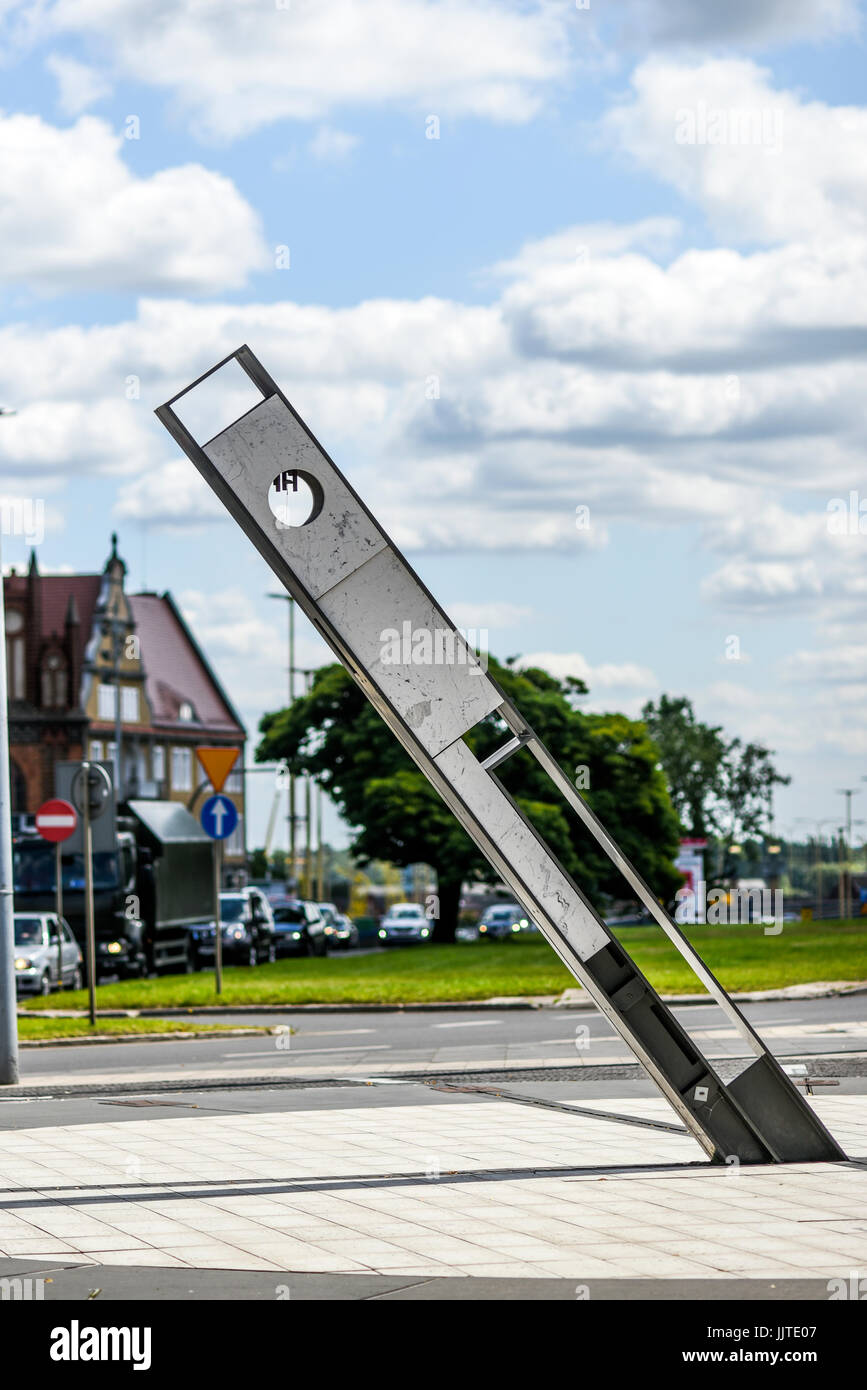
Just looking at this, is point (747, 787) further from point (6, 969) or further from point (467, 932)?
point (6, 969)

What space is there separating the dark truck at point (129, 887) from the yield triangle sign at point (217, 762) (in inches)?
410

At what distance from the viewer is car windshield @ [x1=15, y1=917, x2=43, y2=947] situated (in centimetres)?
3136

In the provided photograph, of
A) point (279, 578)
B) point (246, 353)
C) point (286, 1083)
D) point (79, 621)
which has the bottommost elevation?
point (286, 1083)

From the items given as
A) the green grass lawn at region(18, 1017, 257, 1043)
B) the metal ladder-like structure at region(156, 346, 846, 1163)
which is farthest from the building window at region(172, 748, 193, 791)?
the metal ladder-like structure at region(156, 346, 846, 1163)

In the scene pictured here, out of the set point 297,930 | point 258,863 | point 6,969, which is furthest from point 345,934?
point 6,969

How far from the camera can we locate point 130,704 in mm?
97938

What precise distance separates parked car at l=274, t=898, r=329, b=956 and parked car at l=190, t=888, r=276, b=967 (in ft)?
9.96

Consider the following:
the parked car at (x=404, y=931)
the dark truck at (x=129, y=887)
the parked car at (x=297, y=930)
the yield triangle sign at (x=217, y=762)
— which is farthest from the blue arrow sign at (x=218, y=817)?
the parked car at (x=404, y=931)
